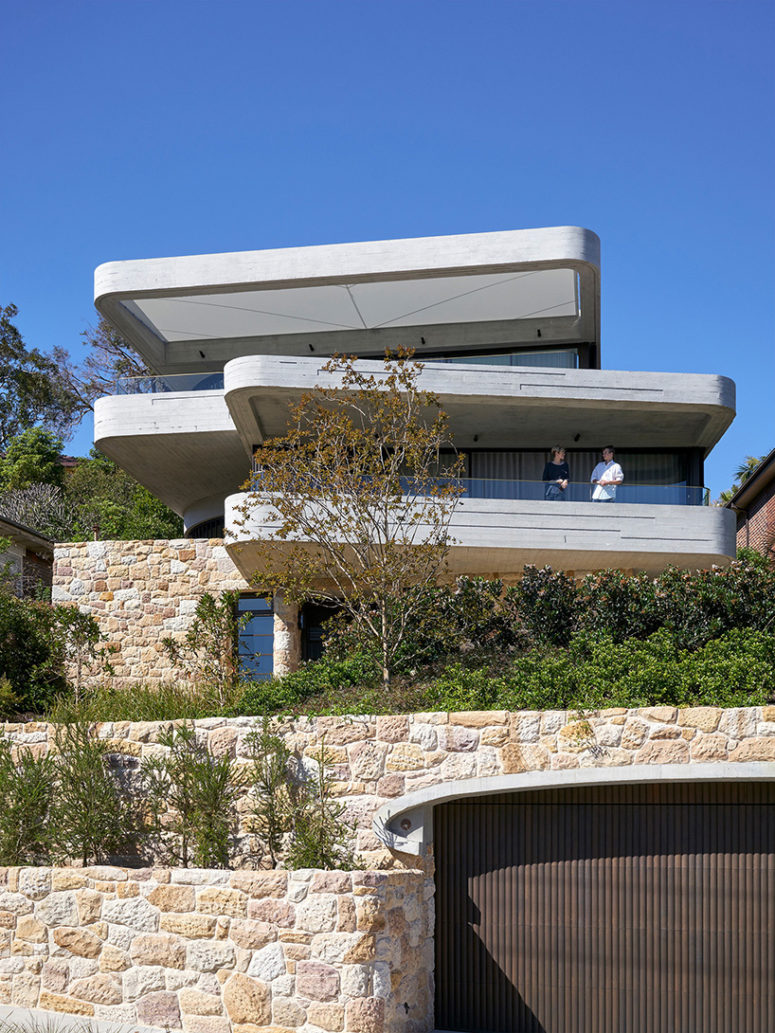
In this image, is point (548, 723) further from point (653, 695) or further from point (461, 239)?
point (461, 239)

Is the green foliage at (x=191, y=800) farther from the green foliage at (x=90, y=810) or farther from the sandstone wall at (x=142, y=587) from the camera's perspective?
the sandstone wall at (x=142, y=587)

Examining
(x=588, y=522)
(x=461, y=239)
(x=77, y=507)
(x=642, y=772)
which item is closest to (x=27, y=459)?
(x=77, y=507)

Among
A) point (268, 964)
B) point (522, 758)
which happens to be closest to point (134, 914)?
point (268, 964)

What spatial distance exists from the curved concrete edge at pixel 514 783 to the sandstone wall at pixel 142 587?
8.78 metres

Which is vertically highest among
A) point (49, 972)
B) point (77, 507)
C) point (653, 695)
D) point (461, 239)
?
point (461, 239)

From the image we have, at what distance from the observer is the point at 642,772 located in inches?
416

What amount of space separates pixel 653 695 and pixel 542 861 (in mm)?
2281

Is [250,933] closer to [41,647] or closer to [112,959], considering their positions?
[112,959]

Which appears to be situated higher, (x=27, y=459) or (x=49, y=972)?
(x=27, y=459)

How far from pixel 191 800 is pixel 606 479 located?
10.3 meters

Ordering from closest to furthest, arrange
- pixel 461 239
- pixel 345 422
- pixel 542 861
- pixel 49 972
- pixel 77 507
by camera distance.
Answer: pixel 49 972 < pixel 542 861 < pixel 345 422 < pixel 461 239 < pixel 77 507

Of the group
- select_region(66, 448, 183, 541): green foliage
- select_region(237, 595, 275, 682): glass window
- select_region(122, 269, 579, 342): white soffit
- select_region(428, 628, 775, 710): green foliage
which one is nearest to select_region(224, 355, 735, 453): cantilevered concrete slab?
select_region(122, 269, 579, 342): white soffit

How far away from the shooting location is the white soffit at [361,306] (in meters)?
20.0

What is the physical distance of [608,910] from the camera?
11031mm
